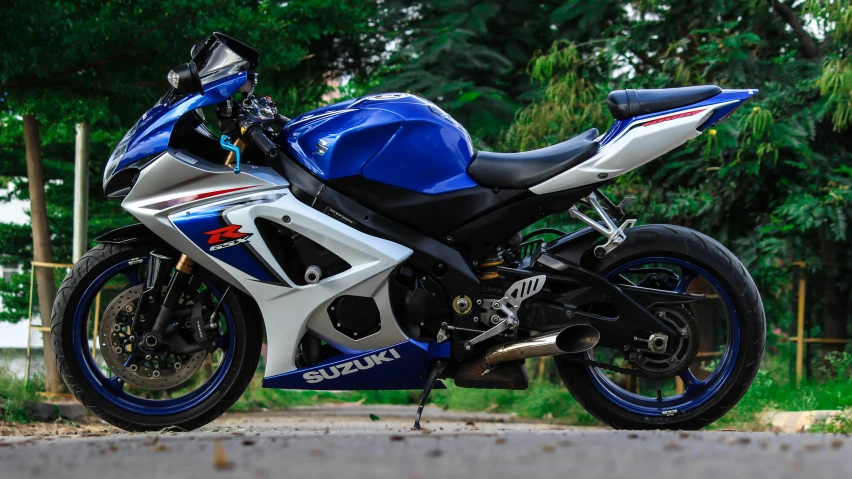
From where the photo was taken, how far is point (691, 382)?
184 inches

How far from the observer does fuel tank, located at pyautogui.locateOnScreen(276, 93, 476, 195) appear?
458 cm

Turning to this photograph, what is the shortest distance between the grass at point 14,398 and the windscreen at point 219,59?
12.7 feet

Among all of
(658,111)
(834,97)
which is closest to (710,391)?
(658,111)

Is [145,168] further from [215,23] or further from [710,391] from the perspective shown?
[215,23]

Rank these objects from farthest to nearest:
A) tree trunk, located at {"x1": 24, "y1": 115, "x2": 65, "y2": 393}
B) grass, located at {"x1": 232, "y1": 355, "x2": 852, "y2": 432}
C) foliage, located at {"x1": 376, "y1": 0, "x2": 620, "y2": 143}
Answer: foliage, located at {"x1": 376, "y1": 0, "x2": 620, "y2": 143}
tree trunk, located at {"x1": 24, "y1": 115, "x2": 65, "y2": 393}
grass, located at {"x1": 232, "y1": 355, "x2": 852, "y2": 432}

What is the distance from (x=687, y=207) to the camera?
1131cm

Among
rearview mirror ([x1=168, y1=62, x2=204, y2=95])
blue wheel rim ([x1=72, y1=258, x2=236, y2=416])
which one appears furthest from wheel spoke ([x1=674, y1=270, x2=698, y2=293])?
rearview mirror ([x1=168, y1=62, x2=204, y2=95])

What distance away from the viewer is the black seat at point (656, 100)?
4.59 m

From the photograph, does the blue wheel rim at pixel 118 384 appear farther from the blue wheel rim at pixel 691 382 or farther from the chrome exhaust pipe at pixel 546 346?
the blue wheel rim at pixel 691 382

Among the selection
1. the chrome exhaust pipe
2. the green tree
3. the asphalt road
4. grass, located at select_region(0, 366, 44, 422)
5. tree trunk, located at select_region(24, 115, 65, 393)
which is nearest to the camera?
the asphalt road

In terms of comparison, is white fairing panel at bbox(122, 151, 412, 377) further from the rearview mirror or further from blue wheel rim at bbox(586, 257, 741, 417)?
blue wheel rim at bbox(586, 257, 741, 417)

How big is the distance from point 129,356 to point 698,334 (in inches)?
107

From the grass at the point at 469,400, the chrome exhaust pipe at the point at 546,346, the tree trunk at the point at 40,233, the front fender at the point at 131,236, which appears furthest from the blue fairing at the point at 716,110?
the tree trunk at the point at 40,233

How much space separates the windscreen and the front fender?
0.80m
